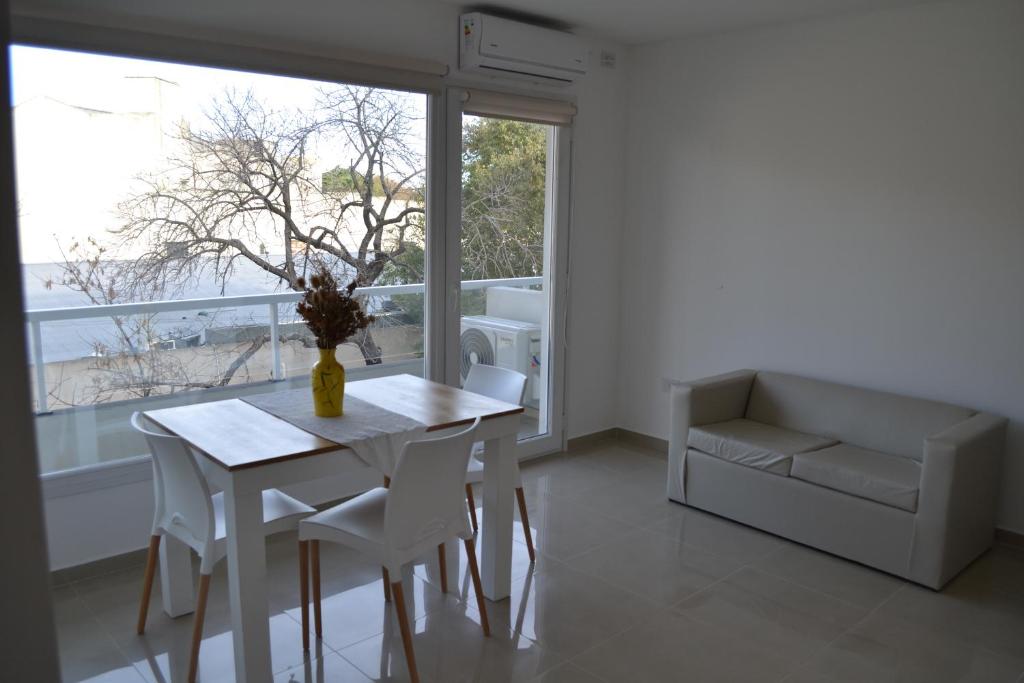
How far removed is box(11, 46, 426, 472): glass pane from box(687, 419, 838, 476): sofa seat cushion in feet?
5.93

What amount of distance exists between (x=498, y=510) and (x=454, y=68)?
250cm

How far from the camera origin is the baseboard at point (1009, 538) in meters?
3.83

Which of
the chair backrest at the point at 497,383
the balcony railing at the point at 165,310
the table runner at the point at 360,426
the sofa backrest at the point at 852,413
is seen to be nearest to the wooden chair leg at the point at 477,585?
the table runner at the point at 360,426

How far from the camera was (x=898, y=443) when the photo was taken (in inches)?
154

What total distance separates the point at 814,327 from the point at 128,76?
3755 millimetres

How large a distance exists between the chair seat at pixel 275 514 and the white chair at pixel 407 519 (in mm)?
85

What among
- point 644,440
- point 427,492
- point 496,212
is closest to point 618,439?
point 644,440

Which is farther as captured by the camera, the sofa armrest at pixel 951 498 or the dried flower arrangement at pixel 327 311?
the sofa armrest at pixel 951 498

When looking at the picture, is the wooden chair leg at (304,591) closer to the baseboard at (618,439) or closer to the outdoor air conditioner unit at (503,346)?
the outdoor air conditioner unit at (503,346)

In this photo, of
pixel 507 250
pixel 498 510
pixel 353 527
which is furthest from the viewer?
pixel 507 250

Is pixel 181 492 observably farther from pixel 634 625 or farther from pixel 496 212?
pixel 496 212

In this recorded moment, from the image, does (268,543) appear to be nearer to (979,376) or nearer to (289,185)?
(289,185)

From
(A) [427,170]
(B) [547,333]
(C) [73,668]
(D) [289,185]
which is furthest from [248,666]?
(B) [547,333]

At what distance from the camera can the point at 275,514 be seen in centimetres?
281
